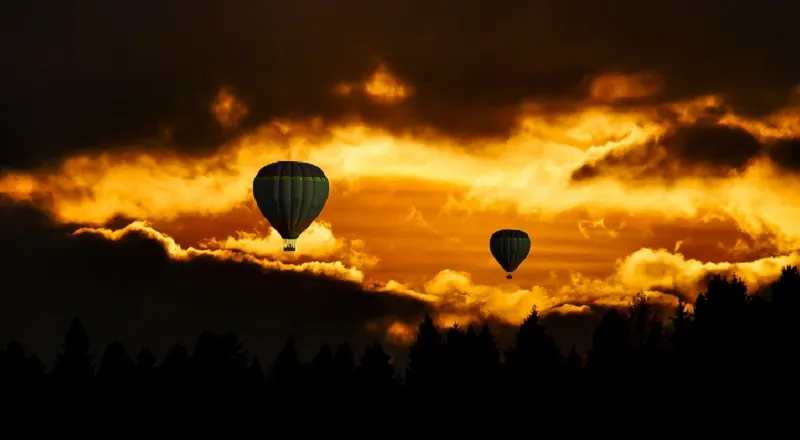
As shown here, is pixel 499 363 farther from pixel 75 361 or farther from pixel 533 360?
pixel 75 361

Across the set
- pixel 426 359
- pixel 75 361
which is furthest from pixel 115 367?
pixel 426 359

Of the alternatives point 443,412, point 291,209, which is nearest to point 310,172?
point 291,209

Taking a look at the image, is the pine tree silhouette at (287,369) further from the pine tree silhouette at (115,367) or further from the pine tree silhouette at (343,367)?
the pine tree silhouette at (115,367)

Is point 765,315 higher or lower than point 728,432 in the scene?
higher

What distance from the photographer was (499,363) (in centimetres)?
16738

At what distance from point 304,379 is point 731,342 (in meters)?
44.3

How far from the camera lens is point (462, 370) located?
16050cm

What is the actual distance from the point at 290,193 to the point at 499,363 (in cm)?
3056

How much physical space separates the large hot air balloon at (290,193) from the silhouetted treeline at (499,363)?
14.8 metres

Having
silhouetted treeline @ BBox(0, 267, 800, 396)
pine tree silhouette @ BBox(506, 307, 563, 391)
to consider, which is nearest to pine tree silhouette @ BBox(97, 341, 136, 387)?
silhouetted treeline @ BBox(0, 267, 800, 396)

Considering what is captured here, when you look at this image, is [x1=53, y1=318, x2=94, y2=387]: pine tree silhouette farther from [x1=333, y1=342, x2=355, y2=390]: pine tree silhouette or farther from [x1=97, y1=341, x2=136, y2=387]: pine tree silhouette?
[x1=333, y1=342, x2=355, y2=390]: pine tree silhouette

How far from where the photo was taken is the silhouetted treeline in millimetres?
147750

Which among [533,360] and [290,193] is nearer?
[533,360]

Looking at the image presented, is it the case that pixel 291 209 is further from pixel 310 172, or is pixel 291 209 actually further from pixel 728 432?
pixel 728 432
